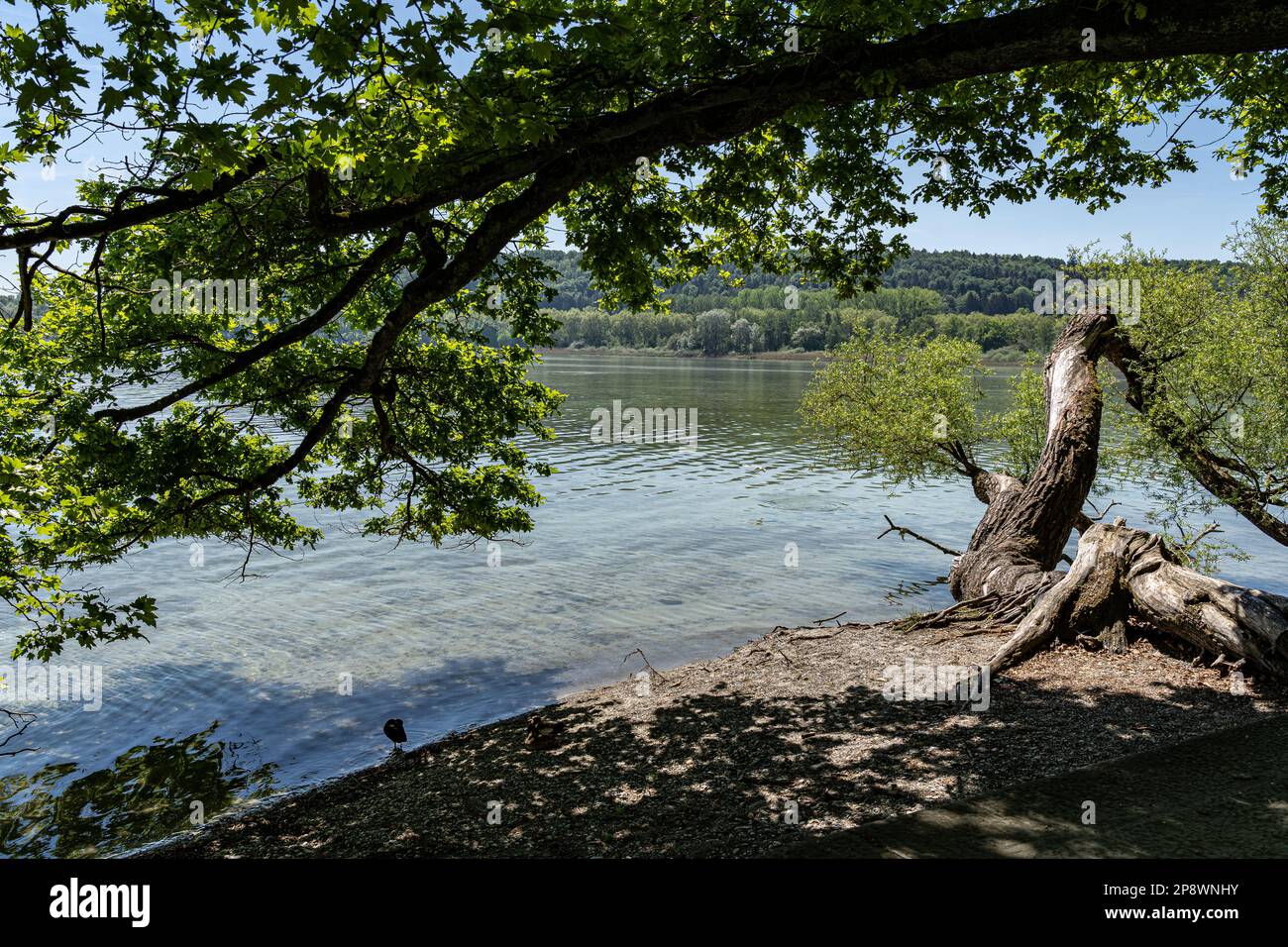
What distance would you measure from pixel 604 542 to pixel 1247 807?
26.0m

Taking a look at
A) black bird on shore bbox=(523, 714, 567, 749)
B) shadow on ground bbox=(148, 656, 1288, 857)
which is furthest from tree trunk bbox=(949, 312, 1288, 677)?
black bird on shore bbox=(523, 714, 567, 749)

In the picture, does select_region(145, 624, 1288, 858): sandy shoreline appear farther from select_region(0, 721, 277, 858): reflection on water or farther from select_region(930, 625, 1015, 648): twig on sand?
select_region(0, 721, 277, 858): reflection on water

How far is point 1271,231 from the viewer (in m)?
17.5

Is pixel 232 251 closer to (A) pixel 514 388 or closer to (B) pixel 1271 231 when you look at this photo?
(A) pixel 514 388

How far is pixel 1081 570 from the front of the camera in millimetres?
13977

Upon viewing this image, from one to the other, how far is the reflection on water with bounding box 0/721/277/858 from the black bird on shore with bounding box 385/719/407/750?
6.60 feet

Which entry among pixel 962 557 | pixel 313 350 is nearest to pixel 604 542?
pixel 962 557

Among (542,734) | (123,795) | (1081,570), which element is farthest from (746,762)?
(123,795)

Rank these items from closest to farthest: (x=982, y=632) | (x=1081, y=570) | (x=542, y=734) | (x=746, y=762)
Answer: (x=746, y=762) → (x=542, y=734) → (x=1081, y=570) → (x=982, y=632)

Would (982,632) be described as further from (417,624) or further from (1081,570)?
(417,624)

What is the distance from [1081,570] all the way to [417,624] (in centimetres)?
1635

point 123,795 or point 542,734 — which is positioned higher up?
point 542,734

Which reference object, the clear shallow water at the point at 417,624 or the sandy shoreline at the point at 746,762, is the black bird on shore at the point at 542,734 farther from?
the clear shallow water at the point at 417,624

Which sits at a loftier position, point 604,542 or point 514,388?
point 514,388
